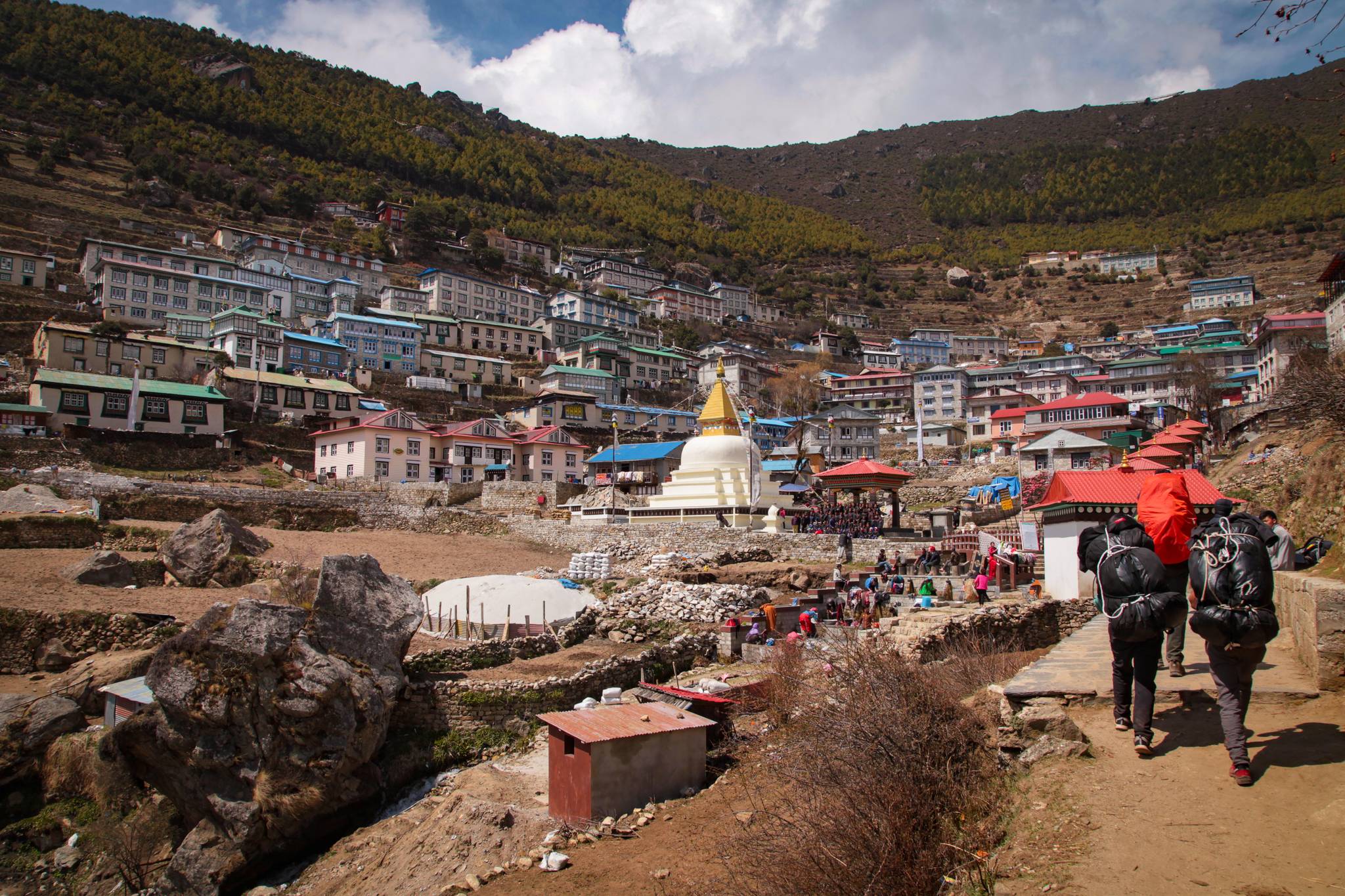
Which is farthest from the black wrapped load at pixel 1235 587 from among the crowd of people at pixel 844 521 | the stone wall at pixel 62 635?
the crowd of people at pixel 844 521

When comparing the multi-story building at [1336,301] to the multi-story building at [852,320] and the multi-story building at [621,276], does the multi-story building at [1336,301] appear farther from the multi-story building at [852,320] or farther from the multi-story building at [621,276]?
the multi-story building at [621,276]

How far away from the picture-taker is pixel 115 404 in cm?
4212

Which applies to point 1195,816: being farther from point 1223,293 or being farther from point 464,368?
point 1223,293

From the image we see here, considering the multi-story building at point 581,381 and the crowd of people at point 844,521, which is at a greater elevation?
the multi-story building at point 581,381

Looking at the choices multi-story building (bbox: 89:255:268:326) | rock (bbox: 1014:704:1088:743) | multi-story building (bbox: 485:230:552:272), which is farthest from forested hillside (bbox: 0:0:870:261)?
rock (bbox: 1014:704:1088:743)

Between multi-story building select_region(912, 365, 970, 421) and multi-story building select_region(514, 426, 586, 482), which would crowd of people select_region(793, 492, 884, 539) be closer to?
multi-story building select_region(514, 426, 586, 482)

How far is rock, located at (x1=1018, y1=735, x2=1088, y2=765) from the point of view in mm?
6281

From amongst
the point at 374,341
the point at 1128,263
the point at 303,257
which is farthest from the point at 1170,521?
the point at 1128,263

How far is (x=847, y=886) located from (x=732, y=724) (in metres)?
7.18

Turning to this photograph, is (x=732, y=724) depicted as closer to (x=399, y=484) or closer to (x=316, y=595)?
(x=316, y=595)

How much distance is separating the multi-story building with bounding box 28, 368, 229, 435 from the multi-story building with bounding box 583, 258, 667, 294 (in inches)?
2802

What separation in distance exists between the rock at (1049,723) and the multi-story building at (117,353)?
5560 cm

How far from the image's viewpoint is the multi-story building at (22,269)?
59.5 meters

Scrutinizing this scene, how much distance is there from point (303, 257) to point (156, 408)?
45.0 m
